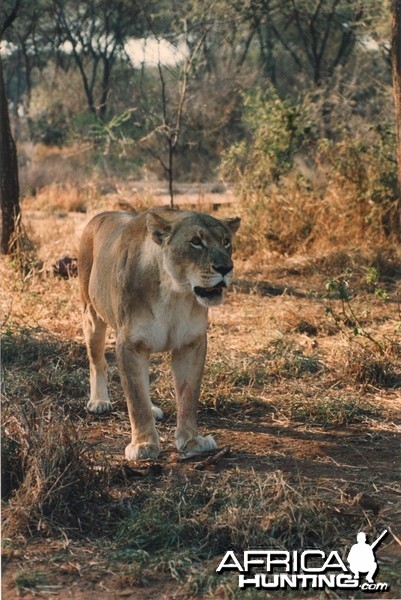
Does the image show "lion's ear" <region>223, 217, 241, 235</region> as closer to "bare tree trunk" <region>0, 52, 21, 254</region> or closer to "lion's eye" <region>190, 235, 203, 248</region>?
"lion's eye" <region>190, 235, 203, 248</region>

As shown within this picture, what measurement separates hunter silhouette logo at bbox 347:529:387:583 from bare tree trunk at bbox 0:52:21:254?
7211 millimetres

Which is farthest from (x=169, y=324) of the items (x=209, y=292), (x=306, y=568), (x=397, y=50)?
(x=397, y=50)

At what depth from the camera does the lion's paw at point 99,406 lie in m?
6.56

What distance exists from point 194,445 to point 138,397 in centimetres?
39

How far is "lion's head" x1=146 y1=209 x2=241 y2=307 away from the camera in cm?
527

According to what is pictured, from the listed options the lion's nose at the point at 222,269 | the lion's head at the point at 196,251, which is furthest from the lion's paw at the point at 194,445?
the lion's nose at the point at 222,269

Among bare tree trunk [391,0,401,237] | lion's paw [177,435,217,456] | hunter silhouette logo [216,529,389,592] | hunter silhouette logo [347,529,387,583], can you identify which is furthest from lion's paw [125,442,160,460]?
bare tree trunk [391,0,401,237]

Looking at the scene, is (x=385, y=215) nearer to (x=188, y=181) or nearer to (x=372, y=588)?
(x=372, y=588)

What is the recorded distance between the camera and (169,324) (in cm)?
551

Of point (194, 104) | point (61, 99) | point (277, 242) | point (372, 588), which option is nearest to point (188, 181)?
point (194, 104)

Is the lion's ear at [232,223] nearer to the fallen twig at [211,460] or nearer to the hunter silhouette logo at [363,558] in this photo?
the fallen twig at [211,460]

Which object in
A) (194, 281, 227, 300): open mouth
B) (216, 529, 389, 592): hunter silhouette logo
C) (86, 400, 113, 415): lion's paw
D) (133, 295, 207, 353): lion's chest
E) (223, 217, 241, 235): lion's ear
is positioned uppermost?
(223, 217, 241, 235): lion's ear

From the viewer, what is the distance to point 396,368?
295 inches

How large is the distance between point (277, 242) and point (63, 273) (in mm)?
2642
